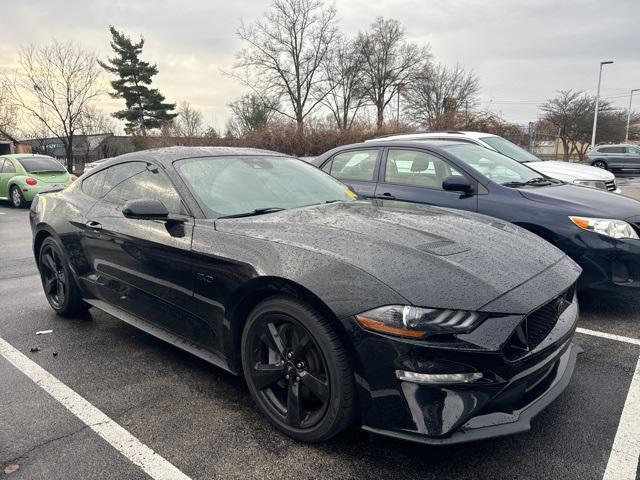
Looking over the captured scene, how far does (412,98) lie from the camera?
37.7 meters

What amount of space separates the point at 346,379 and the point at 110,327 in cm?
271

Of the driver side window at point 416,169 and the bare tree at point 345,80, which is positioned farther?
the bare tree at point 345,80

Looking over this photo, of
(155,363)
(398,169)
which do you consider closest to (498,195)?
(398,169)

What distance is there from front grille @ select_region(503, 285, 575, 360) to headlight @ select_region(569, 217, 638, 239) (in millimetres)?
1677

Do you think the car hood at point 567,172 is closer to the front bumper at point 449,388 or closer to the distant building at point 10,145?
the front bumper at point 449,388

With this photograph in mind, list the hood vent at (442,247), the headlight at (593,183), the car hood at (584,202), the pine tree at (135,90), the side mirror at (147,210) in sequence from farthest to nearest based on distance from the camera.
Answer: the pine tree at (135,90) < the headlight at (593,183) < the car hood at (584,202) < the side mirror at (147,210) < the hood vent at (442,247)

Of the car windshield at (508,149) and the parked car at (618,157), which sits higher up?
the car windshield at (508,149)

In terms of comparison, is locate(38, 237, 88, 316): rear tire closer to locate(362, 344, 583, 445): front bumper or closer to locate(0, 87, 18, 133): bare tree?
locate(362, 344, 583, 445): front bumper

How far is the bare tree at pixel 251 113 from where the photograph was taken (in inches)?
1325

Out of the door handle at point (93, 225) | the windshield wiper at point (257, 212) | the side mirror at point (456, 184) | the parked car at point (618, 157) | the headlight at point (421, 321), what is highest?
the windshield wiper at point (257, 212)

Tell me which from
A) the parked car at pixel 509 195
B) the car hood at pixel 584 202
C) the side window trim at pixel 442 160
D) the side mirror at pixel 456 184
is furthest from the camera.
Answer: the side window trim at pixel 442 160

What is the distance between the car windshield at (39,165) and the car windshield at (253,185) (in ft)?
39.3

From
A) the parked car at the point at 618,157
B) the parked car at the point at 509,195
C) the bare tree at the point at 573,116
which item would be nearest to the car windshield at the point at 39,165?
the parked car at the point at 509,195

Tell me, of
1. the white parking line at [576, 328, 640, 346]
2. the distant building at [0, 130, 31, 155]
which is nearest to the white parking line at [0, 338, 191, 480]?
the white parking line at [576, 328, 640, 346]
